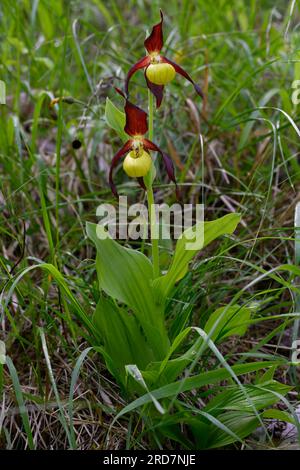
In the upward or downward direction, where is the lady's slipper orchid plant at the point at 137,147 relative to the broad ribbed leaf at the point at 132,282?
upward

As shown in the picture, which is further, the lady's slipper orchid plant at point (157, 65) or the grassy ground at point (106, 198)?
the grassy ground at point (106, 198)

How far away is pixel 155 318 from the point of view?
4.07 ft

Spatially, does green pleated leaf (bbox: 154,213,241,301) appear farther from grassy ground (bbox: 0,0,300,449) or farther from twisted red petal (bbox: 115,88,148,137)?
twisted red petal (bbox: 115,88,148,137)

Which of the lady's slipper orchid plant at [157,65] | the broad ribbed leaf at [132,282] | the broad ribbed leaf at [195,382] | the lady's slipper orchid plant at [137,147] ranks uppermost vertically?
the lady's slipper orchid plant at [157,65]

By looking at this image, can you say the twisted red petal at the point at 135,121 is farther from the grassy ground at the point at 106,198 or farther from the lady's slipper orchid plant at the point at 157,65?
the grassy ground at the point at 106,198

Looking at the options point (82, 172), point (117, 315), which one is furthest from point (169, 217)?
point (117, 315)

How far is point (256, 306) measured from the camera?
1.17 meters

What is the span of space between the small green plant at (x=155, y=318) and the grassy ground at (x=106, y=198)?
2.6 inches

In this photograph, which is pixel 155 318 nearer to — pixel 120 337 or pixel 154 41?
pixel 120 337

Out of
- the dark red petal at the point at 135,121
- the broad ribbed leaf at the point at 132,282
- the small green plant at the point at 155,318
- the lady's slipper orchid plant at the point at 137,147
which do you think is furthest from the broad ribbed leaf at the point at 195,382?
the dark red petal at the point at 135,121

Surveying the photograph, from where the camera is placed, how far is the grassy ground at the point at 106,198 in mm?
1255

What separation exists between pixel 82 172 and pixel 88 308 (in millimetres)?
567

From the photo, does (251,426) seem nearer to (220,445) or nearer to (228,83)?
(220,445)

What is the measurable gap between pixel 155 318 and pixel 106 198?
2.12ft
